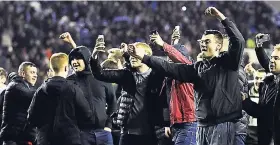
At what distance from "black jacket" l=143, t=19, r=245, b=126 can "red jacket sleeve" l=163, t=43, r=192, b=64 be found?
424 millimetres

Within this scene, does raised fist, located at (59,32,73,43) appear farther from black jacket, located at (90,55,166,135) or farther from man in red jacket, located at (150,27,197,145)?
man in red jacket, located at (150,27,197,145)

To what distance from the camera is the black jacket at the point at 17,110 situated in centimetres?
1099

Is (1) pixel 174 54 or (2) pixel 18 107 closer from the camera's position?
(1) pixel 174 54

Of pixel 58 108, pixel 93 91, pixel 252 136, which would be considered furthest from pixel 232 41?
pixel 252 136

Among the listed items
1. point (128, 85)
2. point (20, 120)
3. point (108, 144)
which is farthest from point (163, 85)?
point (20, 120)

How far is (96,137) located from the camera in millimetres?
10344

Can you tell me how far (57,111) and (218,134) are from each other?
78.6 inches

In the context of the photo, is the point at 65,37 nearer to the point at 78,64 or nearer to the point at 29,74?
the point at 78,64

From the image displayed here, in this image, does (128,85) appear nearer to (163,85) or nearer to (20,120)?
(163,85)

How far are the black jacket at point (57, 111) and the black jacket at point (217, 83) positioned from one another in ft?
4.85

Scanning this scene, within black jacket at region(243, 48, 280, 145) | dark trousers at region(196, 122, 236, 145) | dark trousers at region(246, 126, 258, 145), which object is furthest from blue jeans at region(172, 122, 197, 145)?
dark trousers at region(246, 126, 258, 145)

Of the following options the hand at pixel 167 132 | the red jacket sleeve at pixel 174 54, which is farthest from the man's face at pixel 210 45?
the hand at pixel 167 132

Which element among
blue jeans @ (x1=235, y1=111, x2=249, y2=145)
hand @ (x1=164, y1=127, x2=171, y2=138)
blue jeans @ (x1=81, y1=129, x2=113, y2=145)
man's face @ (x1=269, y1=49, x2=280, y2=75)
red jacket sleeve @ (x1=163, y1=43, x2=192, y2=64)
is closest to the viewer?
man's face @ (x1=269, y1=49, x2=280, y2=75)

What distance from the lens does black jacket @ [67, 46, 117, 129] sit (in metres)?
10.2
